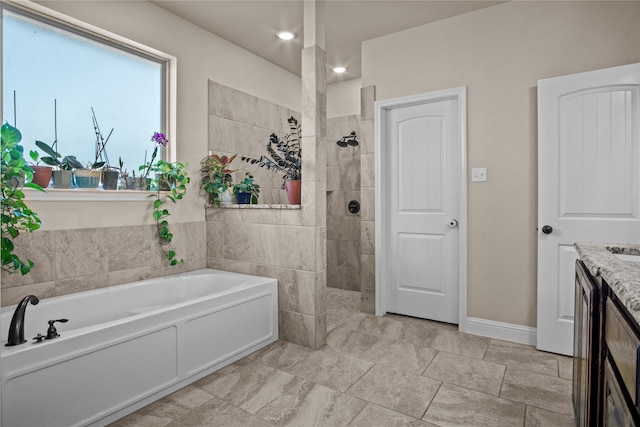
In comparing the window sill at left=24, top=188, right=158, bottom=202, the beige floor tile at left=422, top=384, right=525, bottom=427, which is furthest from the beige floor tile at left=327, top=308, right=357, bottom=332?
the window sill at left=24, top=188, right=158, bottom=202

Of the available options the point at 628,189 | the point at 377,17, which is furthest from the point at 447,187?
the point at 377,17

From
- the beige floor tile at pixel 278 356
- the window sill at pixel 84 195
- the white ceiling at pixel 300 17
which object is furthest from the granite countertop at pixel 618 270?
the window sill at pixel 84 195

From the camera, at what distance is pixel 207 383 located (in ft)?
7.14

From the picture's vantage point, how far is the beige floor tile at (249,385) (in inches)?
78.7

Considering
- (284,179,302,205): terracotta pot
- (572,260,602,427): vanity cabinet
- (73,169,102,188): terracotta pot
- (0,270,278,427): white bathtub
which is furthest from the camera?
(284,179,302,205): terracotta pot

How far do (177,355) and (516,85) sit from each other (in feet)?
9.66

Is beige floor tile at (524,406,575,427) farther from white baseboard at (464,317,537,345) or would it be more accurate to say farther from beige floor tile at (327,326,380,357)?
beige floor tile at (327,326,380,357)

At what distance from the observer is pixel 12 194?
2.00m

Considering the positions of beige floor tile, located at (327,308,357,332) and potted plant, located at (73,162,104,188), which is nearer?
potted plant, located at (73,162,104,188)

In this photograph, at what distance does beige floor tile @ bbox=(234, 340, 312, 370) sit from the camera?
244 centimetres

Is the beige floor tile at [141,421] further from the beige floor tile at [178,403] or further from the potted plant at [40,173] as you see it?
the potted plant at [40,173]

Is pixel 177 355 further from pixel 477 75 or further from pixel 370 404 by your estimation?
pixel 477 75

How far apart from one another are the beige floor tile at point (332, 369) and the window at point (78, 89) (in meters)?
2.00

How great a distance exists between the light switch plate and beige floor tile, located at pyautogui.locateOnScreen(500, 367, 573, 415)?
1.38 m
